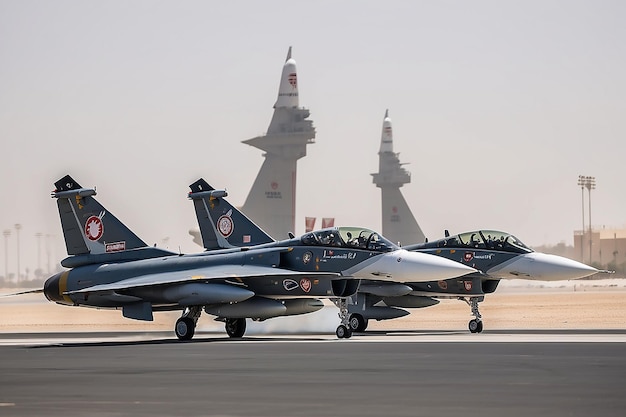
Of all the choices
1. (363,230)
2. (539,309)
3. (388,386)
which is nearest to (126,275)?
(363,230)

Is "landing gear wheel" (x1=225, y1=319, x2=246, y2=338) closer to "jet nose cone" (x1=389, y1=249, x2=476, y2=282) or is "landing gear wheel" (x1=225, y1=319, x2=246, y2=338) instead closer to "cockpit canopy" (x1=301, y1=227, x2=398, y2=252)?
"cockpit canopy" (x1=301, y1=227, x2=398, y2=252)

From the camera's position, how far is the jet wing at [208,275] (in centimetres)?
2875

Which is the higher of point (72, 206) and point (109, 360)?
point (72, 206)

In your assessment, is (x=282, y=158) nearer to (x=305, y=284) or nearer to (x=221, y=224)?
(x=221, y=224)

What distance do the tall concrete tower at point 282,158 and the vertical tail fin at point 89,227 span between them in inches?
4941

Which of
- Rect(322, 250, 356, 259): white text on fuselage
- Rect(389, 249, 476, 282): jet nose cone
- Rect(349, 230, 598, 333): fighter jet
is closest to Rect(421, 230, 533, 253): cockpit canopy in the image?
Rect(349, 230, 598, 333): fighter jet

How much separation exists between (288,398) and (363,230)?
53.9ft

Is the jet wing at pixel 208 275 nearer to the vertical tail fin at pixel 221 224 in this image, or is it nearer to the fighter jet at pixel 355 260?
the fighter jet at pixel 355 260

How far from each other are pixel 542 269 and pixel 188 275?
953 centimetres

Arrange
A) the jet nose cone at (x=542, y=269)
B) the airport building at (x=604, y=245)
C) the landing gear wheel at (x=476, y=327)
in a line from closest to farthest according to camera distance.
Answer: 1. the landing gear wheel at (x=476, y=327)
2. the jet nose cone at (x=542, y=269)
3. the airport building at (x=604, y=245)

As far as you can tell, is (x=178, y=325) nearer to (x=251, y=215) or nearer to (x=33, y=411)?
(x=33, y=411)

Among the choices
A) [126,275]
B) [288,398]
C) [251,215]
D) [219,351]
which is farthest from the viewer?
[251,215]

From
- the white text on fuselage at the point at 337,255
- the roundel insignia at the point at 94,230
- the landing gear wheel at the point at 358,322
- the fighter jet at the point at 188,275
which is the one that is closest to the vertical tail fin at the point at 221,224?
the fighter jet at the point at 188,275

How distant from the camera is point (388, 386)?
568 inches
